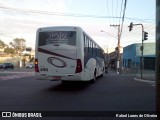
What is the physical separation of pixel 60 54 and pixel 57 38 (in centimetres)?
87

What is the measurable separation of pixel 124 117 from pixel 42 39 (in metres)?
8.46

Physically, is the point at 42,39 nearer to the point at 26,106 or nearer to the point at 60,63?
the point at 60,63

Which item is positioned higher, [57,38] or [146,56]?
[57,38]

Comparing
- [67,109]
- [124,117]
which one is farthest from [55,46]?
[124,117]

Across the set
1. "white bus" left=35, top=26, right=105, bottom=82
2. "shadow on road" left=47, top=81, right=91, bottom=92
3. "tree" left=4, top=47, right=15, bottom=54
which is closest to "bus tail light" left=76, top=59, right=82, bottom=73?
"white bus" left=35, top=26, right=105, bottom=82

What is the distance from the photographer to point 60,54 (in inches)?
616

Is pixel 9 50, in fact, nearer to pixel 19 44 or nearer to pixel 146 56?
pixel 19 44

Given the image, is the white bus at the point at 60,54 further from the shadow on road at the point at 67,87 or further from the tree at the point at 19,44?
the tree at the point at 19,44

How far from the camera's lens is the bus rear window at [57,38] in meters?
15.6

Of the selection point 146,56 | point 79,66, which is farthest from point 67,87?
point 146,56

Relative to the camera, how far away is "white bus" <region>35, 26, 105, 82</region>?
1541 cm

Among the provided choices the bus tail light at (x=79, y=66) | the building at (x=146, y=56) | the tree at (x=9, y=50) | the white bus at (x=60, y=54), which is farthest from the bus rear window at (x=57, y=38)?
the tree at (x=9, y=50)

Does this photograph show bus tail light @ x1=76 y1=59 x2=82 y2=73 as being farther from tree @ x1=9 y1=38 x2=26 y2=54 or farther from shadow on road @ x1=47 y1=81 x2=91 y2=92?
tree @ x1=9 y1=38 x2=26 y2=54

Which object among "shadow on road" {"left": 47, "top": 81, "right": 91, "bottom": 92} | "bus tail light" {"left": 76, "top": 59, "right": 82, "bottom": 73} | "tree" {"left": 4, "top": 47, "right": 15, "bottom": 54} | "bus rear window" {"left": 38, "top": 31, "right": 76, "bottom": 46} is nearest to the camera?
"bus tail light" {"left": 76, "top": 59, "right": 82, "bottom": 73}
